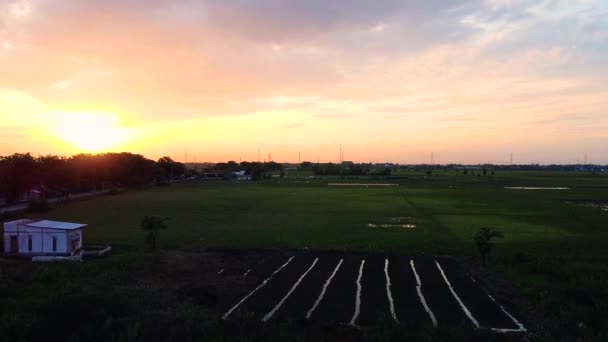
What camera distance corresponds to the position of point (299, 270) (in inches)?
858

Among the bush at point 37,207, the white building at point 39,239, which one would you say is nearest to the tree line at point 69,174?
the bush at point 37,207

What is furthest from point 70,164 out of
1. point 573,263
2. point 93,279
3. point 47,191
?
point 573,263

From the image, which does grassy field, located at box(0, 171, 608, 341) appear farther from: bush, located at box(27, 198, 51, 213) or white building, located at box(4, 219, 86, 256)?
white building, located at box(4, 219, 86, 256)

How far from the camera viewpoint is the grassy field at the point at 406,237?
1611 cm

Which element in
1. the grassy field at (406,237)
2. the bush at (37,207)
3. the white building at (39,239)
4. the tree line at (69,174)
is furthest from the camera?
the tree line at (69,174)

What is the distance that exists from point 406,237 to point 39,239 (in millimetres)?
22294

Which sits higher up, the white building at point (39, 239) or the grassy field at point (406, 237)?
the white building at point (39, 239)

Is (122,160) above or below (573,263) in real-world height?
above

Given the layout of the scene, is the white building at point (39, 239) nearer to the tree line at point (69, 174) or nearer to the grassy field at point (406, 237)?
the grassy field at point (406, 237)

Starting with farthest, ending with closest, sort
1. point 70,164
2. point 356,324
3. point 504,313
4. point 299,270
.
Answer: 1. point 70,164
2. point 299,270
3. point 504,313
4. point 356,324

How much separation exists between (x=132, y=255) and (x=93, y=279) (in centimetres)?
511

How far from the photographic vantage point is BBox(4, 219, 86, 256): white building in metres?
23.5

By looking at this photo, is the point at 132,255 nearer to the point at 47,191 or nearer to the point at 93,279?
the point at 93,279

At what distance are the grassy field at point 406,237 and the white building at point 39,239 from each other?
9.04 ft
